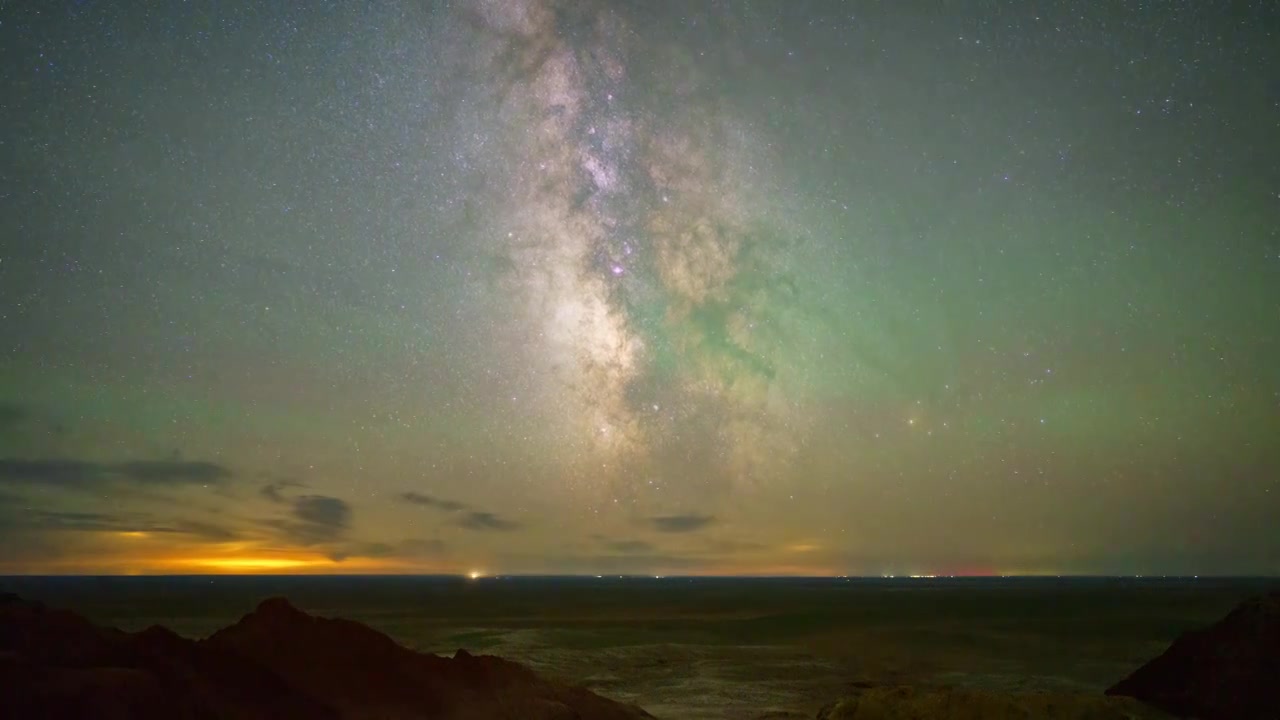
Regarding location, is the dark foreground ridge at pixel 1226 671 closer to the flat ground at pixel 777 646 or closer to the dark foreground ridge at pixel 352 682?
the dark foreground ridge at pixel 352 682

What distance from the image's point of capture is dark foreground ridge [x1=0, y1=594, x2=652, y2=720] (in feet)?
42.0

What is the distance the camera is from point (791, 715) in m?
23.1

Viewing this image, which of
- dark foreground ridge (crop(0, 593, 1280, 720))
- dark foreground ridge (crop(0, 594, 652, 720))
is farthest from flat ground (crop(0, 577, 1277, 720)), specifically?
dark foreground ridge (crop(0, 594, 652, 720))

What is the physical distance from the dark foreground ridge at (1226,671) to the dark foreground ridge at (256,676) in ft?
48.3

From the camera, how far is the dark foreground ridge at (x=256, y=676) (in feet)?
42.0

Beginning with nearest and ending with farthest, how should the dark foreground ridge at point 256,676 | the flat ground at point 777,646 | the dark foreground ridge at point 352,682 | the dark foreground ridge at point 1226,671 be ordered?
1. the dark foreground ridge at point 256,676
2. the dark foreground ridge at point 352,682
3. the dark foreground ridge at point 1226,671
4. the flat ground at point 777,646

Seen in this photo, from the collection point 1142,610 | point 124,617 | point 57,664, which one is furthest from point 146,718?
point 1142,610

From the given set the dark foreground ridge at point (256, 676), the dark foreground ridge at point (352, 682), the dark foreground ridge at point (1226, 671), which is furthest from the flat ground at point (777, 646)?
the dark foreground ridge at point (1226, 671)

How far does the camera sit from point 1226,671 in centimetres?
2003

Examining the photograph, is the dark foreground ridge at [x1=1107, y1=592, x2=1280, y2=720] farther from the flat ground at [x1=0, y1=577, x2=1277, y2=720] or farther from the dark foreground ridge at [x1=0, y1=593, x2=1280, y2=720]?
the flat ground at [x1=0, y1=577, x2=1277, y2=720]

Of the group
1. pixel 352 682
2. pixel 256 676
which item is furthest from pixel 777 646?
pixel 256 676

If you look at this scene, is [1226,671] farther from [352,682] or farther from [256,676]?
[256,676]

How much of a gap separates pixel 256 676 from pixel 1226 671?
23268mm

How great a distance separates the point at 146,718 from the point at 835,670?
3155 centimetres
